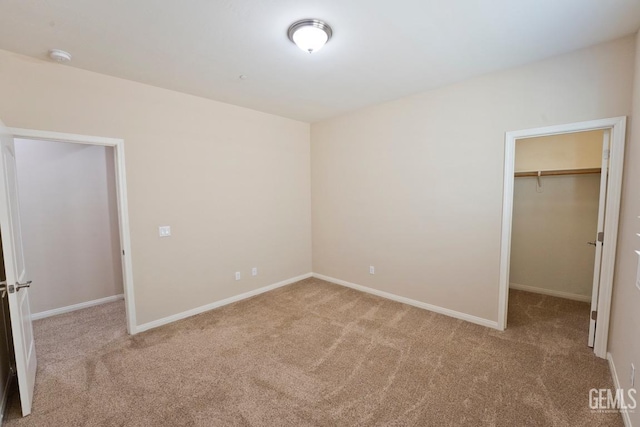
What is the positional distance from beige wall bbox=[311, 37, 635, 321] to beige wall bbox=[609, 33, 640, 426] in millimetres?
332

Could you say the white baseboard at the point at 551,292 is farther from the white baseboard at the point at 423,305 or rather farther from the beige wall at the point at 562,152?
the beige wall at the point at 562,152

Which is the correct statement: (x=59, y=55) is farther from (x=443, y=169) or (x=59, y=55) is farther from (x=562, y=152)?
(x=562, y=152)

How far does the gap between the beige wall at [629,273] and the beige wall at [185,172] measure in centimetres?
381

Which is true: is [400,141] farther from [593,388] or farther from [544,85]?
[593,388]

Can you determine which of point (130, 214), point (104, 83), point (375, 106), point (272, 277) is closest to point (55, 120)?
point (104, 83)

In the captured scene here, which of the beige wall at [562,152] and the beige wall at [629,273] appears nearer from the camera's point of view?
the beige wall at [629,273]

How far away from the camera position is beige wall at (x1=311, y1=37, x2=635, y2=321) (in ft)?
8.08

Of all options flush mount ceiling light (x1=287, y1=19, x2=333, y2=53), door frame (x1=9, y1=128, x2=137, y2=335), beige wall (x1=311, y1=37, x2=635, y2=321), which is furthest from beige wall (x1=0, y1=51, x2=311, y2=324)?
flush mount ceiling light (x1=287, y1=19, x2=333, y2=53)

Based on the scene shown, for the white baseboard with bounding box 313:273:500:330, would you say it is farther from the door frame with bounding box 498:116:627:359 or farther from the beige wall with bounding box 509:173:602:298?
the beige wall with bounding box 509:173:602:298

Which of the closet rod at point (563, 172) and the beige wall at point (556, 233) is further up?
the closet rod at point (563, 172)

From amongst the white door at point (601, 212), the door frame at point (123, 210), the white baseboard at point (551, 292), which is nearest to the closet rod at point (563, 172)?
the white door at point (601, 212)

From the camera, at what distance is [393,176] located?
12.3 feet

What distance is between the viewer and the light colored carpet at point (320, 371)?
1.88 m

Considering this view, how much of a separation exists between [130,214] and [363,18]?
9.68 feet
